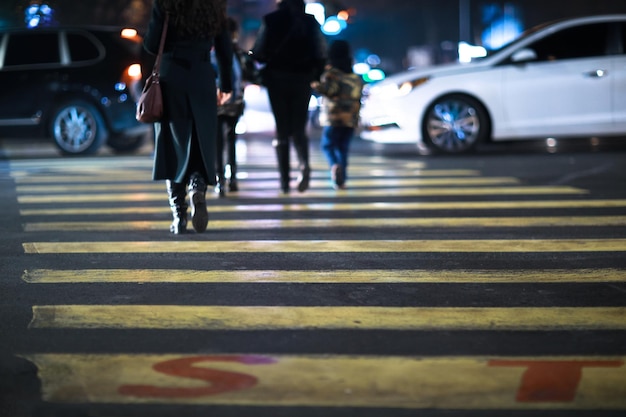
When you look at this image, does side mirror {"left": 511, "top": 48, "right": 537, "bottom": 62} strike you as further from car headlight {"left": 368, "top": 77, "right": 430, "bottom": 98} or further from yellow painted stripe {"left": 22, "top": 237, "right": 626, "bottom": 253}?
yellow painted stripe {"left": 22, "top": 237, "right": 626, "bottom": 253}

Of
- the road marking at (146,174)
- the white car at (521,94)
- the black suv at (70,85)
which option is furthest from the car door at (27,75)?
the white car at (521,94)

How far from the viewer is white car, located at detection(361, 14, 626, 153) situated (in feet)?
44.8

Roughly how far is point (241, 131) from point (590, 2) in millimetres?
22695

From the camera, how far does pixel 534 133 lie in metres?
13.8

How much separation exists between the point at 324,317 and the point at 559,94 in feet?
30.7

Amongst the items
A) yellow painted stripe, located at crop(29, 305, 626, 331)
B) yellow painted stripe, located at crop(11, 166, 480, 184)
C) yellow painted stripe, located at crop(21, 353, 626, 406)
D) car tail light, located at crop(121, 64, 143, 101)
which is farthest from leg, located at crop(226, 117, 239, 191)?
yellow painted stripe, located at crop(21, 353, 626, 406)

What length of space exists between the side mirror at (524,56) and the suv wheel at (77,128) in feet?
18.3

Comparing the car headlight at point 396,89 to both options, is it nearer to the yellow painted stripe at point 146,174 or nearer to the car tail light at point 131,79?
the yellow painted stripe at point 146,174


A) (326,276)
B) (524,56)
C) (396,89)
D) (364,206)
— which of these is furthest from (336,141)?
(326,276)

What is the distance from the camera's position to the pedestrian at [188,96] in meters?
7.28

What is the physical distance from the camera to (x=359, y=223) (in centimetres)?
802

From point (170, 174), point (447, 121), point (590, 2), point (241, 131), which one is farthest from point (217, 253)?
point (590, 2)

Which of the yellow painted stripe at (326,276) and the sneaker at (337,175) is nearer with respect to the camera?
the yellow painted stripe at (326,276)

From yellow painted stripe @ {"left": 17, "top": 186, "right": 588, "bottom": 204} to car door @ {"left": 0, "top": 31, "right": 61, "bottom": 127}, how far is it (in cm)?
524
